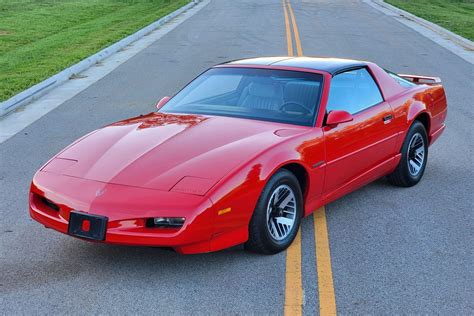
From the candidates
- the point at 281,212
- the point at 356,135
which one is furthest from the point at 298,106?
the point at 281,212

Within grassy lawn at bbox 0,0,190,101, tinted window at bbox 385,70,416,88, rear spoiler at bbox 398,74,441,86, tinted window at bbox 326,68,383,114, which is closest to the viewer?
tinted window at bbox 326,68,383,114

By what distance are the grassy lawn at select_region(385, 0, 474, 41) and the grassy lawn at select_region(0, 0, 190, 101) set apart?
10.9 m

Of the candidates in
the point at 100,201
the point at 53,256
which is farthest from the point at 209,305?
the point at 53,256

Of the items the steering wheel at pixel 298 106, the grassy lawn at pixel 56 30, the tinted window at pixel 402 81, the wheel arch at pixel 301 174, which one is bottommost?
the grassy lawn at pixel 56 30

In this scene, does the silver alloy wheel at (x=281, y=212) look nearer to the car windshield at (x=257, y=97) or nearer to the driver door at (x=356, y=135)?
the driver door at (x=356, y=135)

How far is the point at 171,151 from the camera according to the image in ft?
15.8

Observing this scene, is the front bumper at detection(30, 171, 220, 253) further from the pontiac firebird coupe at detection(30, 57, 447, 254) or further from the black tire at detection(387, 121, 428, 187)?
the black tire at detection(387, 121, 428, 187)

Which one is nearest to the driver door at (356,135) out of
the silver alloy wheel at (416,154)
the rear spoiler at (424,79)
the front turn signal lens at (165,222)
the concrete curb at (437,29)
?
the silver alloy wheel at (416,154)

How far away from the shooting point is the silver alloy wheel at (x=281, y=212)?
478 centimetres

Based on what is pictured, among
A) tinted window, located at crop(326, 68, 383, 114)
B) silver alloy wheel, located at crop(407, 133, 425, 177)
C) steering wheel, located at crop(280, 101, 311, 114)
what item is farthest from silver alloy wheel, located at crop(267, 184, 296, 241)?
silver alloy wheel, located at crop(407, 133, 425, 177)

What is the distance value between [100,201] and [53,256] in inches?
32.0

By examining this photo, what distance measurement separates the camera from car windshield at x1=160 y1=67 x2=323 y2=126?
18.1ft

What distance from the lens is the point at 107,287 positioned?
4.27m

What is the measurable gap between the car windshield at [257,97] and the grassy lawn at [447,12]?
1653 centimetres
